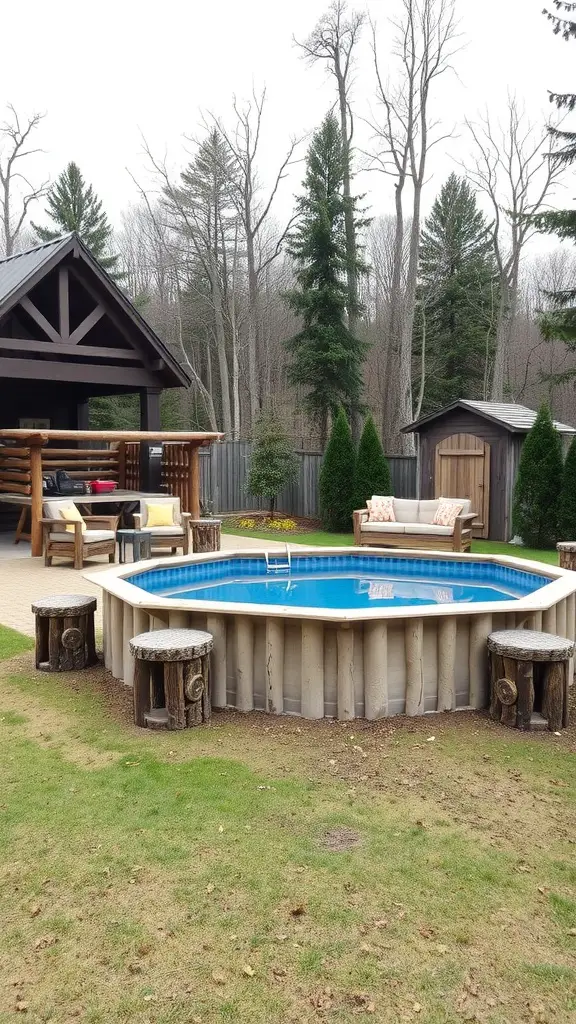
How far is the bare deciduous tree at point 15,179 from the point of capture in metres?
24.3

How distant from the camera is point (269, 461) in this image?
16438 mm

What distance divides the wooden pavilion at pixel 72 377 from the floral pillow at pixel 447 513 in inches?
148

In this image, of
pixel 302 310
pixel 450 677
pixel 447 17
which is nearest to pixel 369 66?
pixel 447 17

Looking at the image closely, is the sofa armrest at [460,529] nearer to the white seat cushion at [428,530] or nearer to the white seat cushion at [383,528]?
Result: the white seat cushion at [428,530]

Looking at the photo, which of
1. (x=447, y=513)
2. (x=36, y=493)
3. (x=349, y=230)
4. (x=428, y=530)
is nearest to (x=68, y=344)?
(x=36, y=493)

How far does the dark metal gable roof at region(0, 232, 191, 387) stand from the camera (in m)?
11.7

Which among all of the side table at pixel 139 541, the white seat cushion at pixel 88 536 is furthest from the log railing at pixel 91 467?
the side table at pixel 139 541

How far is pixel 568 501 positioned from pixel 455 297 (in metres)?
13.6

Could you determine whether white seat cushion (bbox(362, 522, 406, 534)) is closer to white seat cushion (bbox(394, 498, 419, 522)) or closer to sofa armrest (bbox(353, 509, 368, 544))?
sofa armrest (bbox(353, 509, 368, 544))

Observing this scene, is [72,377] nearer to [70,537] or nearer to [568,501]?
[70,537]

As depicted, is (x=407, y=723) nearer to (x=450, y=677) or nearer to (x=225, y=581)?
(x=450, y=677)

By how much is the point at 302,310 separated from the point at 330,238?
6.38 feet

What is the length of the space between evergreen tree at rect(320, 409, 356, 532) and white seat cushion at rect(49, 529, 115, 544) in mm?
5738

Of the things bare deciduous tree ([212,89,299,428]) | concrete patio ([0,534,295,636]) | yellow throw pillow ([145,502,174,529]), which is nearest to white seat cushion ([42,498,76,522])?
concrete patio ([0,534,295,636])
